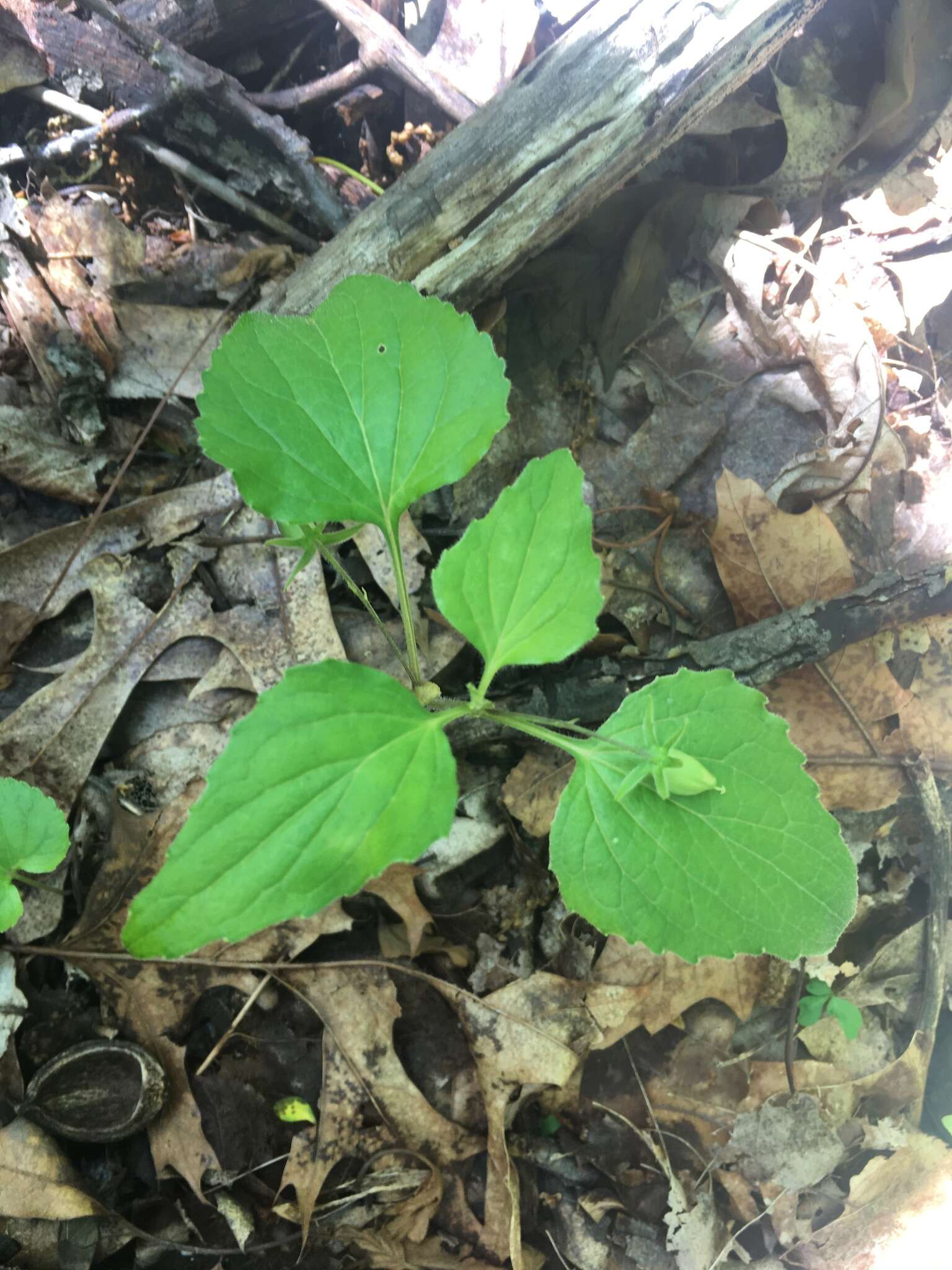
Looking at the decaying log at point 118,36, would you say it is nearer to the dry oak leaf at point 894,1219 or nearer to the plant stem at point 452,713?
the plant stem at point 452,713

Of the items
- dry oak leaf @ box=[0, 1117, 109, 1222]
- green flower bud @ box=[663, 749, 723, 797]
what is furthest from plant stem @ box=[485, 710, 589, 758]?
dry oak leaf @ box=[0, 1117, 109, 1222]

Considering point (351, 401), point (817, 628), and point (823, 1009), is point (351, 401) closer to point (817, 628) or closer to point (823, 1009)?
point (817, 628)

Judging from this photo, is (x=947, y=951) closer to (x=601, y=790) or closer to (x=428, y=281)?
(x=601, y=790)

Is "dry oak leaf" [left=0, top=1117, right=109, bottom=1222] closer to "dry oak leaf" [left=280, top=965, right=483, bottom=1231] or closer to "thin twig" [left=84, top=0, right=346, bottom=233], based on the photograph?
"dry oak leaf" [left=280, top=965, right=483, bottom=1231]

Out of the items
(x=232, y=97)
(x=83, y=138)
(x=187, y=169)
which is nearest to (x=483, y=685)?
(x=187, y=169)

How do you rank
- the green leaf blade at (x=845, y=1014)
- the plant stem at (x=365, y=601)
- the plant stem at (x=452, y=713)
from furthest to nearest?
1. the green leaf blade at (x=845, y=1014)
2. the plant stem at (x=365, y=601)
3. the plant stem at (x=452, y=713)

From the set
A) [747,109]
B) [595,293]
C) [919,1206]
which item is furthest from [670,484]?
[919,1206]

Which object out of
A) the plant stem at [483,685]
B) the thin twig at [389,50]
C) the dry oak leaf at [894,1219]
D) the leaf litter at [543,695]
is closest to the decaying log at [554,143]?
the leaf litter at [543,695]
